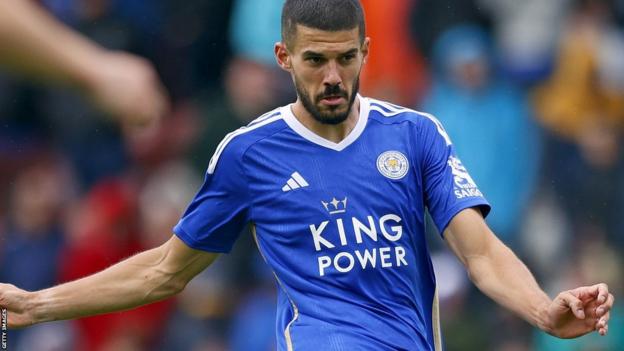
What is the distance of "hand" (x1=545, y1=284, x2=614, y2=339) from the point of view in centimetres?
535

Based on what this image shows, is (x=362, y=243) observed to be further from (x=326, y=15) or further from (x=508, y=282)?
(x=326, y=15)

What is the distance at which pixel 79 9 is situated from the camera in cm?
1107

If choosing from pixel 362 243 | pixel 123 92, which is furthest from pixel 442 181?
pixel 123 92

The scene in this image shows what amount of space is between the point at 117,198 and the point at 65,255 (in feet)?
1.92

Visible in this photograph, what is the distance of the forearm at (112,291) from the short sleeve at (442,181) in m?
1.21

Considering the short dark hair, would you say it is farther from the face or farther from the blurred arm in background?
the blurred arm in background

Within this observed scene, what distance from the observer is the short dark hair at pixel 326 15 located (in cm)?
607

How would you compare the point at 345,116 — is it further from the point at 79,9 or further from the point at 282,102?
the point at 79,9

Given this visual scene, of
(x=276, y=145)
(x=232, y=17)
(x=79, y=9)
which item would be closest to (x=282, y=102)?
(x=232, y=17)

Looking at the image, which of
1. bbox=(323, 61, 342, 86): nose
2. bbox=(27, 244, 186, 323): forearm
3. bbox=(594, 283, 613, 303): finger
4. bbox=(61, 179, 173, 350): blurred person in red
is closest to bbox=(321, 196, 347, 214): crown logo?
bbox=(323, 61, 342, 86): nose

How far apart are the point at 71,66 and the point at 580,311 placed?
96.3 inches

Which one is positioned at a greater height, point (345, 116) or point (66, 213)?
point (345, 116)

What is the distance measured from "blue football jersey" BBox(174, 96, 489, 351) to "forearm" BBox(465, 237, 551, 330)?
0.78 ft

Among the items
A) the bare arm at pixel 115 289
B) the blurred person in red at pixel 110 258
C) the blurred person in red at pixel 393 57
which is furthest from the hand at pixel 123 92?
the blurred person in red at pixel 393 57
